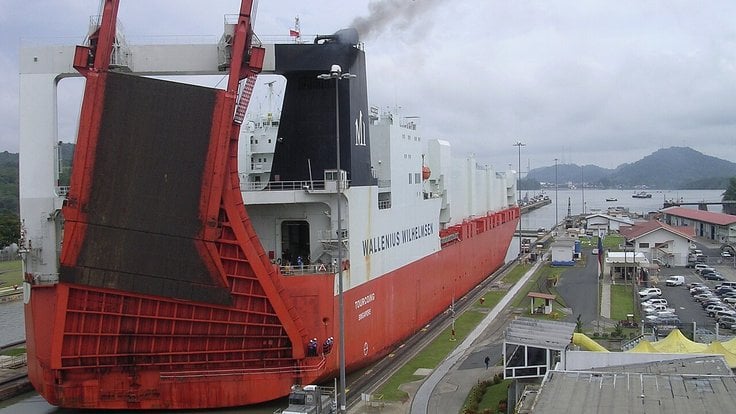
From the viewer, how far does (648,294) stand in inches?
1539

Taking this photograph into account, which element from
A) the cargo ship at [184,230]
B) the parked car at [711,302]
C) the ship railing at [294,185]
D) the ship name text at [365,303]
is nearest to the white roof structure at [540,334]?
the ship name text at [365,303]

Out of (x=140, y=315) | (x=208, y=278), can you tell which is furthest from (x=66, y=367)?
(x=208, y=278)

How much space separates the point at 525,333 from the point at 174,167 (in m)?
11.4

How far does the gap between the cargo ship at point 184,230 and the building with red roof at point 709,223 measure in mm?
59767

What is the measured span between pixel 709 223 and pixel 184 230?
7283cm

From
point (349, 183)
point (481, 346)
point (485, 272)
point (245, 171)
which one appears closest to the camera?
point (349, 183)

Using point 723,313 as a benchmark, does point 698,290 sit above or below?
above

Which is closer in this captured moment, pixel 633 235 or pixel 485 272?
pixel 485 272

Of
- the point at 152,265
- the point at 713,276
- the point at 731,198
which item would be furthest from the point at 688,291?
the point at 731,198

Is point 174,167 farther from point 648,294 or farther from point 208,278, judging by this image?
point 648,294

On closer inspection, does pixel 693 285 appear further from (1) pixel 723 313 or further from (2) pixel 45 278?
(2) pixel 45 278

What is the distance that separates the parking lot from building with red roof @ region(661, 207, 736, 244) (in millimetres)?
7420

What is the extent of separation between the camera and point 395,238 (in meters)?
27.9

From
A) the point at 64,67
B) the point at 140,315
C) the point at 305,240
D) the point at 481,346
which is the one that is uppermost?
the point at 64,67
